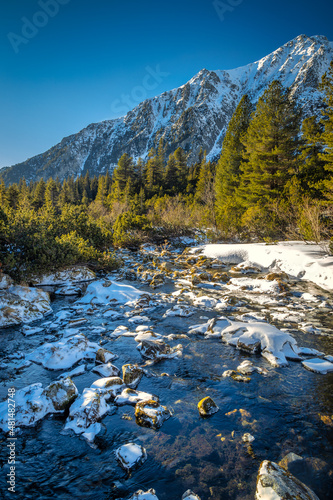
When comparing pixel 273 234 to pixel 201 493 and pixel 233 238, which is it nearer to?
pixel 233 238

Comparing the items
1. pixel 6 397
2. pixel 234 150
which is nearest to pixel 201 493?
pixel 6 397

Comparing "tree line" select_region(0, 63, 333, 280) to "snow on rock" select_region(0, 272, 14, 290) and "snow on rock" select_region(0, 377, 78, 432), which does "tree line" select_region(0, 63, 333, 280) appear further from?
"snow on rock" select_region(0, 377, 78, 432)

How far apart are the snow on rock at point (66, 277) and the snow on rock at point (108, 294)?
202 cm

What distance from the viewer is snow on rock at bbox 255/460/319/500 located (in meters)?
2.23

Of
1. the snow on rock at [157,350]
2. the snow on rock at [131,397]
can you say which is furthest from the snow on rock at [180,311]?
the snow on rock at [131,397]

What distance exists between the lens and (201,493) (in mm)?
2463

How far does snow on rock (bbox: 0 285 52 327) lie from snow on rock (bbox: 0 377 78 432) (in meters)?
3.80

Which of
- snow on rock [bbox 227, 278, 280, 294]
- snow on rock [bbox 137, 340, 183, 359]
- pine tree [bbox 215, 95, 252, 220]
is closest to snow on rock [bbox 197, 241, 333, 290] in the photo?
snow on rock [bbox 227, 278, 280, 294]

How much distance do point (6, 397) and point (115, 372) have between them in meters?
1.77

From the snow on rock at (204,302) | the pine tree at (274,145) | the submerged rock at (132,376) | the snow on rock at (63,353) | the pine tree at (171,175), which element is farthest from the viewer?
the pine tree at (171,175)

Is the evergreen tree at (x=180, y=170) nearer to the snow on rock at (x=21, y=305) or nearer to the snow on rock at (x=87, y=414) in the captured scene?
the snow on rock at (x=21, y=305)

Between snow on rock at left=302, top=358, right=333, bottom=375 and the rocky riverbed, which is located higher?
the rocky riverbed

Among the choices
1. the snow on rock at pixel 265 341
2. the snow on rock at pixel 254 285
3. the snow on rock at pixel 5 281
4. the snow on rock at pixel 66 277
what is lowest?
the snow on rock at pixel 254 285

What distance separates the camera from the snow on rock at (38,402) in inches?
131
